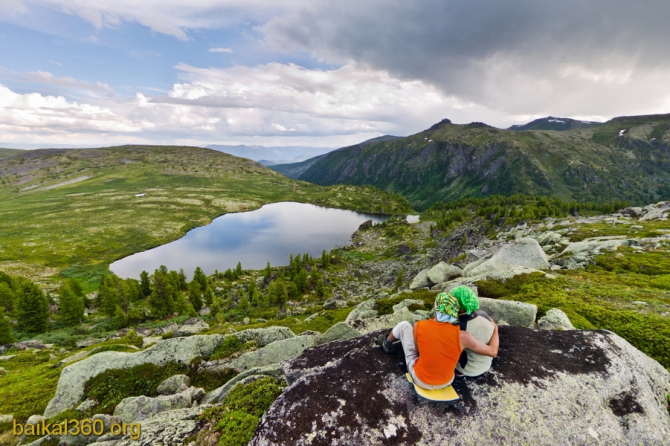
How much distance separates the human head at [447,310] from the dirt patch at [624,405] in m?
Answer: 4.75

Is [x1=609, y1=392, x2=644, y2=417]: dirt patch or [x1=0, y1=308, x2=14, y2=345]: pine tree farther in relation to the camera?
[x1=0, y1=308, x2=14, y2=345]: pine tree

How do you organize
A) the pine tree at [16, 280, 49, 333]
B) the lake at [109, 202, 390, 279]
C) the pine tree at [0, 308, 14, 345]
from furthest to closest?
the lake at [109, 202, 390, 279]
the pine tree at [16, 280, 49, 333]
the pine tree at [0, 308, 14, 345]

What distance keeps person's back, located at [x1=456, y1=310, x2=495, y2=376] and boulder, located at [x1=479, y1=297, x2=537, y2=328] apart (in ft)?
21.6

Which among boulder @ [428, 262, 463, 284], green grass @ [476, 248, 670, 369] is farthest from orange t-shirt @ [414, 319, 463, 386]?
boulder @ [428, 262, 463, 284]

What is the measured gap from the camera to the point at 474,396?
715 cm

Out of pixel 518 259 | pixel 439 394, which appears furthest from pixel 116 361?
pixel 518 259

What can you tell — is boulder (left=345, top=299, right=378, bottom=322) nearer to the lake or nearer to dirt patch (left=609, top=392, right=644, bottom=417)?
dirt patch (left=609, top=392, right=644, bottom=417)

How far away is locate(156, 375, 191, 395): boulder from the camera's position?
42.6 feet

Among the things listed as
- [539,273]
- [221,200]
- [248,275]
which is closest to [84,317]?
[248,275]

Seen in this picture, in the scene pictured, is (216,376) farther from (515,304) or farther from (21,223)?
(21,223)

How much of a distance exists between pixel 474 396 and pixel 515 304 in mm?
7973

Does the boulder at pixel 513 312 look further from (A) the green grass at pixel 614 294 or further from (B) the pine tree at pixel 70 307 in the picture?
(B) the pine tree at pixel 70 307

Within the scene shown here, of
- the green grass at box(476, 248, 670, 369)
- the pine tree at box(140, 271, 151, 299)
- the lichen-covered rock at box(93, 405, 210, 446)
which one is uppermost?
the green grass at box(476, 248, 670, 369)

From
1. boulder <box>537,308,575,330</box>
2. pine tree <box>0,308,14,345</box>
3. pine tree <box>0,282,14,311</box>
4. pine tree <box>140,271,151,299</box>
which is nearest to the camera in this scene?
boulder <box>537,308,575,330</box>
